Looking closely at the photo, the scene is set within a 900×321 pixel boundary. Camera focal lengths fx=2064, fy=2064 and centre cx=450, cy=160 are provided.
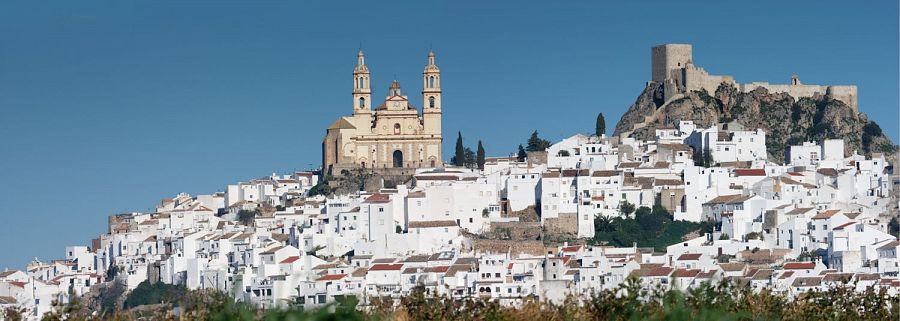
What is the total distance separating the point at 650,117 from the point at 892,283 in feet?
72.2

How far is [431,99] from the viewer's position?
203 feet

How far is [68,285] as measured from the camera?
53406 mm

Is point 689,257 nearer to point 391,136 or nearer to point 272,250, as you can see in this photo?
point 272,250

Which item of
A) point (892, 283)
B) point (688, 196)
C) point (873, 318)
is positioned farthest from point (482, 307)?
point (688, 196)

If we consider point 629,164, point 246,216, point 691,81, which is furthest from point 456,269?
point 691,81

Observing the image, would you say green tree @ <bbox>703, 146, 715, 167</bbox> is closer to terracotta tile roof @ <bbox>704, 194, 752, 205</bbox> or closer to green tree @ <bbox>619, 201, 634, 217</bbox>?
terracotta tile roof @ <bbox>704, 194, 752, 205</bbox>

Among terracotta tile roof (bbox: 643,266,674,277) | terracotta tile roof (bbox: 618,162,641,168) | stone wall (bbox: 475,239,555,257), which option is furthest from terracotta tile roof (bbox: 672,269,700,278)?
terracotta tile roof (bbox: 618,162,641,168)

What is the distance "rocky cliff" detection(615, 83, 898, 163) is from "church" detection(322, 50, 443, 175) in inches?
233

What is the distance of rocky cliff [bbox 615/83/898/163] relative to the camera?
203 feet

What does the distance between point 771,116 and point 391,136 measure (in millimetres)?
11639

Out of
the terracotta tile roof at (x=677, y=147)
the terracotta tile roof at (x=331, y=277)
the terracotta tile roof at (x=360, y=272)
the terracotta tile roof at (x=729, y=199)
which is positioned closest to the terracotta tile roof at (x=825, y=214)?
the terracotta tile roof at (x=729, y=199)

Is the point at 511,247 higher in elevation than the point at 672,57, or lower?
lower

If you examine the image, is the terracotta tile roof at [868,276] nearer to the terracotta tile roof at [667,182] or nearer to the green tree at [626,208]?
the green tree at [626,208]

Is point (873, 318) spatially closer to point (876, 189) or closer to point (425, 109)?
point (876, 189)
